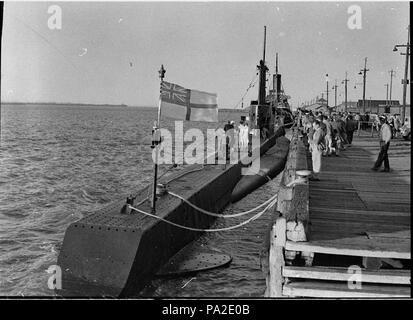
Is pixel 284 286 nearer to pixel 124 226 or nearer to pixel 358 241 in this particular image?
pixel 358 241

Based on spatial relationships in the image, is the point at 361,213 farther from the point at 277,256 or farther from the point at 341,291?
the point at 341,291

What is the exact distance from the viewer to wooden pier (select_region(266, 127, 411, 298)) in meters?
6.50

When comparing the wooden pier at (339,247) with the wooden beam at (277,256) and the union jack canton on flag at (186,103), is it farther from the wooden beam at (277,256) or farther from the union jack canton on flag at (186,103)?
the union jack canton on flag at (186,103)

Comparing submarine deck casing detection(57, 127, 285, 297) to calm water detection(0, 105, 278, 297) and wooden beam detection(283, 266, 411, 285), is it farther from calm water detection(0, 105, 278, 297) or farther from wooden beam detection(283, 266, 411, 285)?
wooden beam detection(283, 266, 411, 285)

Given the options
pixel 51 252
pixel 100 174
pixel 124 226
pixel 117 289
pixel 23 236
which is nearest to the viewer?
pixel 117 289

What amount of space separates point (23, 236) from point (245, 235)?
6.70m

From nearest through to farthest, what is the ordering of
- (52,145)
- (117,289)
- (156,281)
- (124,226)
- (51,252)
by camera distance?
(117,289) → (124,226) → (156,281) → (51,252) → (52,145)

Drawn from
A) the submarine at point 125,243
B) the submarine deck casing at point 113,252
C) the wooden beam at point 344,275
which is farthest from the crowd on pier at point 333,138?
the wooden beam at point 344,275

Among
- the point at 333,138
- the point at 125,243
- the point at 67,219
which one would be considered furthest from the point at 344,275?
the point at 333,138

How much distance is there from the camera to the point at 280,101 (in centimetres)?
6612

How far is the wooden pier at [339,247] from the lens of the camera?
6500 mm

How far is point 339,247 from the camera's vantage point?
677 centimetres

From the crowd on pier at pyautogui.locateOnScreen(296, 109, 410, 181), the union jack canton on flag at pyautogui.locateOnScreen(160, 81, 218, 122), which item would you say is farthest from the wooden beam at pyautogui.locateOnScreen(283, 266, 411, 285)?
the crowd on pier at pyautogui.locateOnScreen(296, 109, 410, 181)
